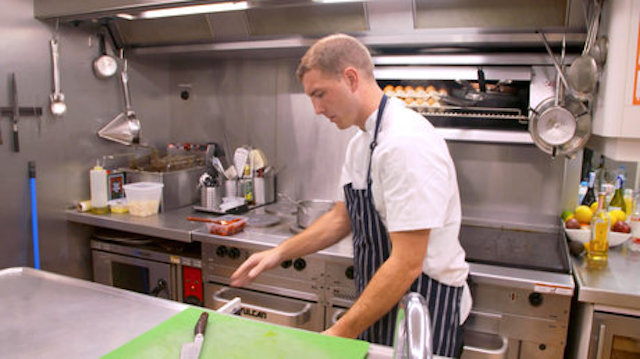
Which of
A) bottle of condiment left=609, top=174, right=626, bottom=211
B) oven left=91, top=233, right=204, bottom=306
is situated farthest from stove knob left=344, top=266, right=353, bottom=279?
bottle of condiment left=609, top=174, right=626, bottom=211

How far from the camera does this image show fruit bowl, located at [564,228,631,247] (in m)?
1.85

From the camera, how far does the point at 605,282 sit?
154 centimetres

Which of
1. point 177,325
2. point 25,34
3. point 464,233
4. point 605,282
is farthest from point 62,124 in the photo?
point 605,282

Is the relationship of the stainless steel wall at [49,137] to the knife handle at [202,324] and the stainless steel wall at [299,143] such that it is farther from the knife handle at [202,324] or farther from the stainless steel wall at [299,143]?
the knife handle at [202,324]

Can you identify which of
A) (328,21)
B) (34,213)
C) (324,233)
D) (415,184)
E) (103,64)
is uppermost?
(328,21)

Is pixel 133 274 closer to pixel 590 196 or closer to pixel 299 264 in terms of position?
pixel 299 264

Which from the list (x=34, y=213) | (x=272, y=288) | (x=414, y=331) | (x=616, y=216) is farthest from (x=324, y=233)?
(x=34, y=213)

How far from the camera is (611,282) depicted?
5.05 feet

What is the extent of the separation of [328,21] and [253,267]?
133 centimetres

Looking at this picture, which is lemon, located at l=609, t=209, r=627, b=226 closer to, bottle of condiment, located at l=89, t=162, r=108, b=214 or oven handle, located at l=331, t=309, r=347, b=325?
oven handle, located at l=331, t=309, r=347, b=325

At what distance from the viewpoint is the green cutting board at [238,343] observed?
95cm

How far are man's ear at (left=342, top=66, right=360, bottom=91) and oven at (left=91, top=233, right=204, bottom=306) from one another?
1.24 m

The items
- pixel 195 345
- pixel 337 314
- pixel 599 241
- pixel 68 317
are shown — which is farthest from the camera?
pixel 337 314

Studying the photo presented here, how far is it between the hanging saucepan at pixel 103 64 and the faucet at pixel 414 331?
2450 millimetres
